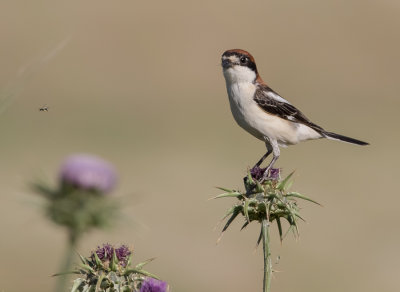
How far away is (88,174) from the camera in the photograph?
6.33 metres

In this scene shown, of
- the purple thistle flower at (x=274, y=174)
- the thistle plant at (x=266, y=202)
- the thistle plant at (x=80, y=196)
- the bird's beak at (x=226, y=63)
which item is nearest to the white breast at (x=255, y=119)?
the bird's beak at (x=226, y=63)

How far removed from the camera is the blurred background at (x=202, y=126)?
37.2 meters

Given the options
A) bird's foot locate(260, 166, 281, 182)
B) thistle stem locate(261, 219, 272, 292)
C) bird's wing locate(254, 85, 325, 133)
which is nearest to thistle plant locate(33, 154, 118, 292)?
thistle stem locate(261, 219, 272, 292)

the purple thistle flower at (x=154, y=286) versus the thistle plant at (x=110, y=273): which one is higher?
the thistle plant at (x=110, y=273)

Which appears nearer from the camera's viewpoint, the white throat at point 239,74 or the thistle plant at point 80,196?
the thistle plant at point 80,196

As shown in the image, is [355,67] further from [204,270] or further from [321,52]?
[204,270]

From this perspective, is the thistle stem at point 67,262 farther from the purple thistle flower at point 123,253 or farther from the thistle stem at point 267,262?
the thistle stem at point 267,262

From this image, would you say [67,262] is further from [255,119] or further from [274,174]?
[255,119]

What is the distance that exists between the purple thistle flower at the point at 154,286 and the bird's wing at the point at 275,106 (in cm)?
485

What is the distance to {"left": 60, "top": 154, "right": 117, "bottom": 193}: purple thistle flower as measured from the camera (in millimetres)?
6262

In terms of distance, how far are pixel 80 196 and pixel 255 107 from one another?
4471 millimetres

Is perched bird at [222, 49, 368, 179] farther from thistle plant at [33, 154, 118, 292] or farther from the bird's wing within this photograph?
thistle plant at [33, 154, 118, 292]

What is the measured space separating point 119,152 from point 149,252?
16271mm

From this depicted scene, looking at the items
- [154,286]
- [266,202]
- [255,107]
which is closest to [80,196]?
[154,286]
